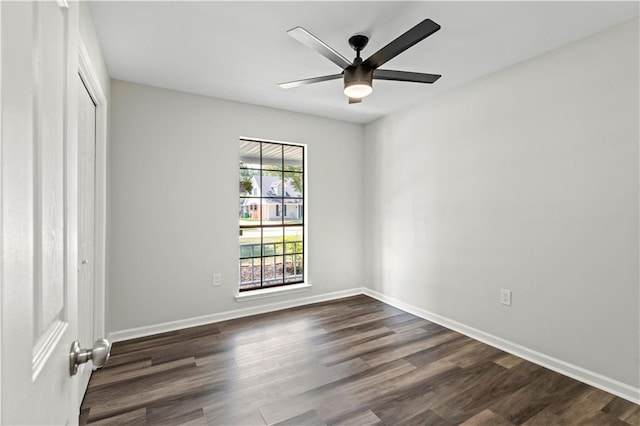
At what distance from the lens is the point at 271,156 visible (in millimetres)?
4059

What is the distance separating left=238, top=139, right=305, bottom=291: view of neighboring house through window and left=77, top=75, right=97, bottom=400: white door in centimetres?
159

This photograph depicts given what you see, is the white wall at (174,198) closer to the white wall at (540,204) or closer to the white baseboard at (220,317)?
the white baseboard at (220,317)

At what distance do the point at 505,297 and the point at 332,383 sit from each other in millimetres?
1692

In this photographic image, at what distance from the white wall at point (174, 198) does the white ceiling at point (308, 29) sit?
0.34 m

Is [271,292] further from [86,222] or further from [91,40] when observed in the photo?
[91,40]

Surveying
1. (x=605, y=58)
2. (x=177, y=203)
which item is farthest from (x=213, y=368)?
(x=605, y=58)

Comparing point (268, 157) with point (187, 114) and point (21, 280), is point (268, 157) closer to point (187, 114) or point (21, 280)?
point (187, 114)

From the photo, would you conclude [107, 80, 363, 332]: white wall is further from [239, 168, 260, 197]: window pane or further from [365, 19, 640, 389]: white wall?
[365, 19, 640, 389]: white wall

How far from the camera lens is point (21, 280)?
0.42 metres

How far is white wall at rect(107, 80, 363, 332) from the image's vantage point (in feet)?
9.64

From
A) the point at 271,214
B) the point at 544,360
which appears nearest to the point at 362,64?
the point at 271,214

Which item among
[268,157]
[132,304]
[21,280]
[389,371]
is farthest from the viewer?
[268,157]

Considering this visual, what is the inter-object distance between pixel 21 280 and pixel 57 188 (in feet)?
0.84

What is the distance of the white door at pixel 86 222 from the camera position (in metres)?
1.93
